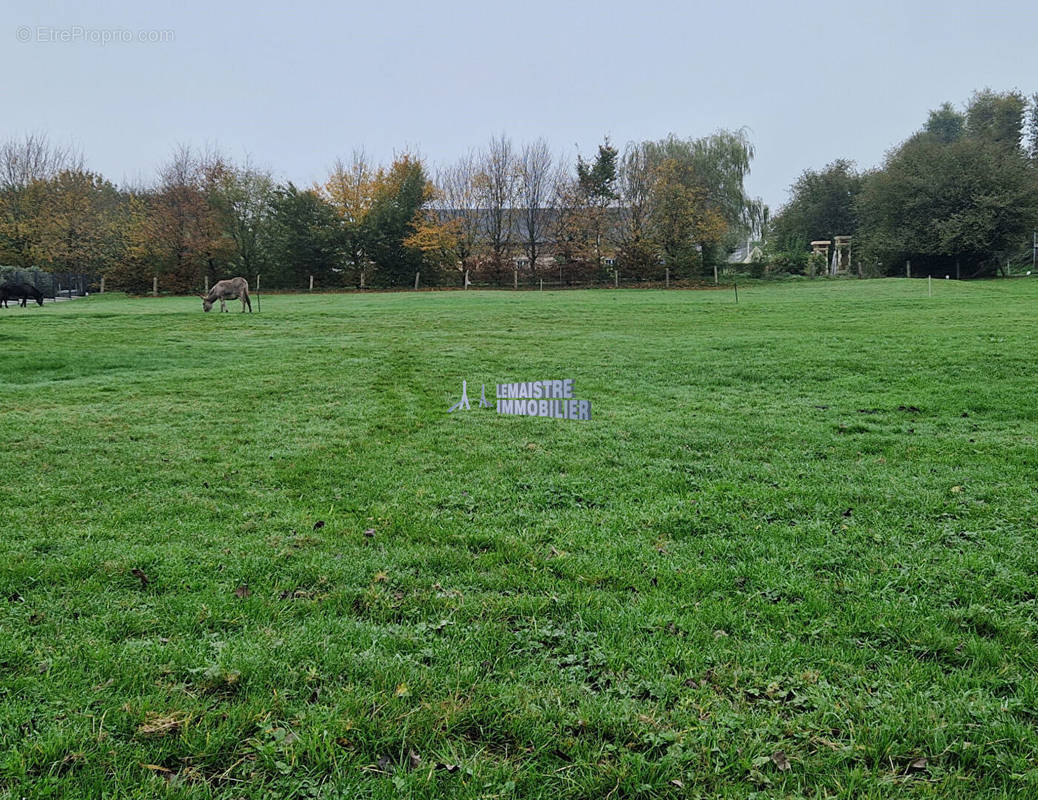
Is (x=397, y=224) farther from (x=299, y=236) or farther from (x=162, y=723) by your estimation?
(x=162, y=723)

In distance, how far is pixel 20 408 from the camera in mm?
8031

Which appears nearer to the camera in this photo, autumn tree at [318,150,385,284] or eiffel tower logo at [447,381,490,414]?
eiffel tower logo at [447,381,490,414]

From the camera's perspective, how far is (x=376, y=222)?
4375 cm

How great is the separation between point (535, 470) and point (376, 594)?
2473 mm

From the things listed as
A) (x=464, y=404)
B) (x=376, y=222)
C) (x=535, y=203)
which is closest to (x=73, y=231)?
(x=376, y=222)

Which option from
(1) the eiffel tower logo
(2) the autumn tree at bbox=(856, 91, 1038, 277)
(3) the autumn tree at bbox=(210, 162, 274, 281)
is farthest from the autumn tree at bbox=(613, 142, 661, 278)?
(1) the eiffel tower logo

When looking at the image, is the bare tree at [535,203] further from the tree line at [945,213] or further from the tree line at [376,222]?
the tree line at [945,213]

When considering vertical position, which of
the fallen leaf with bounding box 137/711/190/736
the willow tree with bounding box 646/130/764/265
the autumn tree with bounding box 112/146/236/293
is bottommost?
the fallen leaf with bounding box 137/711/190/736

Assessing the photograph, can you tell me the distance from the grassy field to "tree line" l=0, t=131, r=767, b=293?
122 ft

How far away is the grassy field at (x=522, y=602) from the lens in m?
2.22

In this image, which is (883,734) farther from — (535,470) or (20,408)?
(20,408)

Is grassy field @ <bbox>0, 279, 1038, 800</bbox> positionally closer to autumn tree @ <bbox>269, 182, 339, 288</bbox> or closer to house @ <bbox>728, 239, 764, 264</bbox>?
autumn tree @ <bbox>269, 182, 339, 288</bbox>

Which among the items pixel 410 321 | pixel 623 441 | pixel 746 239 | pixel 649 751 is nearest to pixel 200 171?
pixel 410 321

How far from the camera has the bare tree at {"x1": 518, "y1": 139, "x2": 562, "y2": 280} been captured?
4544cm
